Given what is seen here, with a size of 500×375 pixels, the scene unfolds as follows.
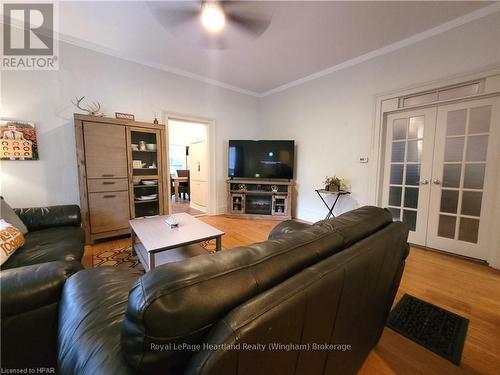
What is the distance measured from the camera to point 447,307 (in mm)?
1695

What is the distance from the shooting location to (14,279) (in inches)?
34.9

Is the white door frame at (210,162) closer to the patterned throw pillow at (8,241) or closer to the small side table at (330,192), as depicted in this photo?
the small side table at (330,192)

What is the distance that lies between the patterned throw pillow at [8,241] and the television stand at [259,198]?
3107 millimetres

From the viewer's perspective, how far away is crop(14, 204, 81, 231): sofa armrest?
6.96 feet

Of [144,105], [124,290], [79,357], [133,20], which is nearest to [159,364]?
[79,357]

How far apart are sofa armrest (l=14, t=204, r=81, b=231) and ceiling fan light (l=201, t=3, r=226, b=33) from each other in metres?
2.38

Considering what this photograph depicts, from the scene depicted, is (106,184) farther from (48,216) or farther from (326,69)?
(326,69)

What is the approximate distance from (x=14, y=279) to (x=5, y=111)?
2.82 meters

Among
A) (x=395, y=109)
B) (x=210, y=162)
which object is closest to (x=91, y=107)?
(x=210, y=162)

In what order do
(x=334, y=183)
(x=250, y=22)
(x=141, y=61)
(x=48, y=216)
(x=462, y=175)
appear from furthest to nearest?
1. (x=334, y=183)
2. (x=141, y=61)
3. (x=462, y=175)
4. (x=48, y=216)
5. (x=250, y=22)

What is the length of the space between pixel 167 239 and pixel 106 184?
1.65 m

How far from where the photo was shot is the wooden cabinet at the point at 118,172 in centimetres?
270

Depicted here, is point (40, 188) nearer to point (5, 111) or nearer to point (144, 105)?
point (5, 111)

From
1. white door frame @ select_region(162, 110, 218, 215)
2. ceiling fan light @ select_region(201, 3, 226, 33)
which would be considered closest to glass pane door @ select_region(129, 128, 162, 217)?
white door frame @ select_region(162, 110, 218, 215)
